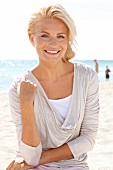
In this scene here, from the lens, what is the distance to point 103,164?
4070 mm

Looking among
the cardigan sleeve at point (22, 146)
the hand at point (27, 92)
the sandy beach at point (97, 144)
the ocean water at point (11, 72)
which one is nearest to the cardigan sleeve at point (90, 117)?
the cardigan sleeve at point (22, 146)

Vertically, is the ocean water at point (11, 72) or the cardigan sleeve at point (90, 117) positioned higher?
the cardigan sleeve at point (90, 117)

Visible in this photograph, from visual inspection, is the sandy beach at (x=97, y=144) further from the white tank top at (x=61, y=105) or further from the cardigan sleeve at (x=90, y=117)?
the white tank top at (x=61, y=105)

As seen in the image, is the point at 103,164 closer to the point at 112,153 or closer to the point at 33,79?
the point at 112,153

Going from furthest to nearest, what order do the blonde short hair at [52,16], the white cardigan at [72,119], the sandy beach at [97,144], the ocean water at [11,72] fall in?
1. the ocean water at [11,72]
2. the sandy beach at [97,144]
3. the white cardigan at [72,119]
4. the blonde short hair at [52,16]

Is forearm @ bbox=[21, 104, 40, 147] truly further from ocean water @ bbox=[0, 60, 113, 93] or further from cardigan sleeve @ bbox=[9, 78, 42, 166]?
ocean water @ bbox=[0, 60, 113, 93]

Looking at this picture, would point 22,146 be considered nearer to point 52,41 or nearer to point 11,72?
point 52,41

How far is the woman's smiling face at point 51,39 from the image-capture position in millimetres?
2518

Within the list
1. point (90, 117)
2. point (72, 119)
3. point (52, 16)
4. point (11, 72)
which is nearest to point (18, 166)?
point (72, 119)

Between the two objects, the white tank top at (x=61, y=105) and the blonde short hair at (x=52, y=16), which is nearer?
the blonde short hair at (x=52, y=16)

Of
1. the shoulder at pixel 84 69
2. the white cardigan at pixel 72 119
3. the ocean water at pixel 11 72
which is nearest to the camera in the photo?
the white cardigan at pixel 72 119

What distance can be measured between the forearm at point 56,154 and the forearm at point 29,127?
0.39 feet

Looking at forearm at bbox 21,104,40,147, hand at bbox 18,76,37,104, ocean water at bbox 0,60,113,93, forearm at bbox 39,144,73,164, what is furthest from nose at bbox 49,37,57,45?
ocean water at bbox 0,60,113,93

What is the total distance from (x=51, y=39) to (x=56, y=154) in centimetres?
73
